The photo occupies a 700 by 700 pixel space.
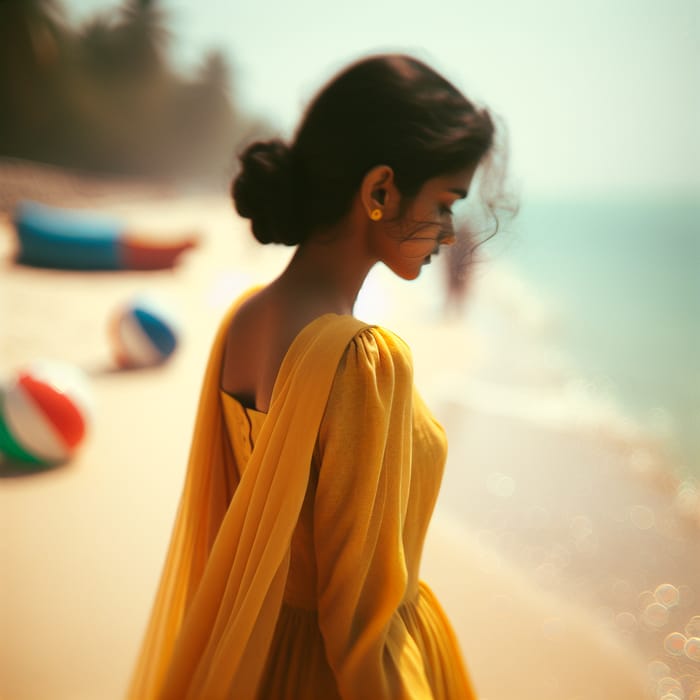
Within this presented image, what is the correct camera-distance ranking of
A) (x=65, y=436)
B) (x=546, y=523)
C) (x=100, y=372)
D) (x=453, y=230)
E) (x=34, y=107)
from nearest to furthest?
(x=453, y=230) → (x=65, y=436) → (x=546, y=523) → (x=100, y=372) → (x=34, y=107)

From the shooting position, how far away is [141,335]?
658 cm

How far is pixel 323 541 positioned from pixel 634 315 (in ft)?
55.2

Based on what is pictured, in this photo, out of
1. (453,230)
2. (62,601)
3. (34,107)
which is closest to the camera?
(453,230)

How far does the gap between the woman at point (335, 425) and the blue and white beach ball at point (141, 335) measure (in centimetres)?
524

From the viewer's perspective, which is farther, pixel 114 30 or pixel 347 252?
pixel 114 30

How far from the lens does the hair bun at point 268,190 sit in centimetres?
145

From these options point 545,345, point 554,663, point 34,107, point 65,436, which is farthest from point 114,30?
point 554,663

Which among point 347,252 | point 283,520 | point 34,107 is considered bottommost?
point 283,520

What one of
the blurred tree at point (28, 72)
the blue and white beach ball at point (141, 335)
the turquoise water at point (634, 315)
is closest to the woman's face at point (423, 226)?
the turquoise water at point (634, 315)

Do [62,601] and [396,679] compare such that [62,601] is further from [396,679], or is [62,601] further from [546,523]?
[546,523]

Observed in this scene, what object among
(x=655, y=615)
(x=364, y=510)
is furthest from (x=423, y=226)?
(x=655, y=615)

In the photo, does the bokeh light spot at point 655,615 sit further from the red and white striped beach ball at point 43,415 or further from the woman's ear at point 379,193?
the red and white striped beach ball at point 43,415

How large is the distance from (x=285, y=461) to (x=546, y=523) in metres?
3.86

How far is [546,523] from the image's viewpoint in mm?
4711
